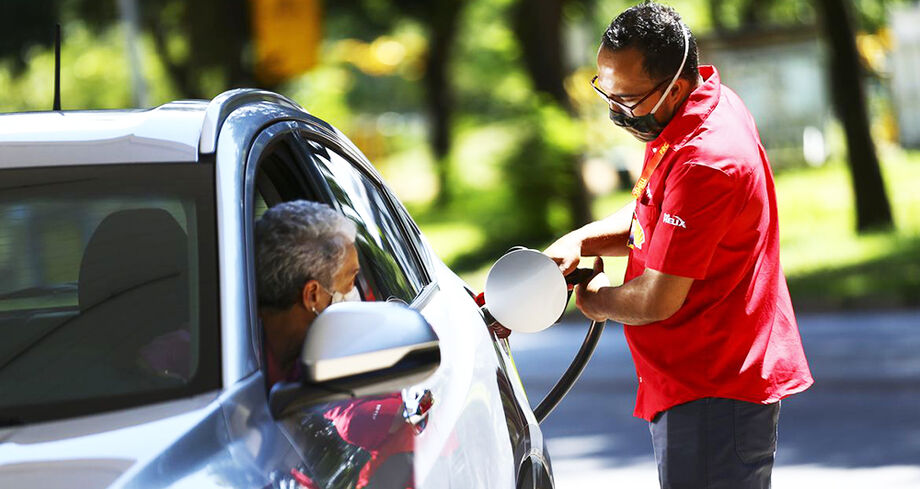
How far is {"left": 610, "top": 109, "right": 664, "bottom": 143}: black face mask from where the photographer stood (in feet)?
11.0

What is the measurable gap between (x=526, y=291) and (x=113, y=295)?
0.94m

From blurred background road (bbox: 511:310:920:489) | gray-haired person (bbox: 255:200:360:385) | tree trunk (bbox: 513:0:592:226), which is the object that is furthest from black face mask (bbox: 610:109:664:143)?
tree trunk (bbox: 513:0:592:226)

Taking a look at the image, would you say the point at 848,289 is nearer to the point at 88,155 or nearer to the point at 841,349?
the point at 841,349

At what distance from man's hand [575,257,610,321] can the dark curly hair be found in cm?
50

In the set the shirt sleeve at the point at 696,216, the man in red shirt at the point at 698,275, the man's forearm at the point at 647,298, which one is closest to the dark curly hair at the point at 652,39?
the man in red shirt at the point at 698,275

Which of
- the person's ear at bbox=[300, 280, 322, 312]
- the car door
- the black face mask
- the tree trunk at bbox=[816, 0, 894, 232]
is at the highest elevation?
the black face mask

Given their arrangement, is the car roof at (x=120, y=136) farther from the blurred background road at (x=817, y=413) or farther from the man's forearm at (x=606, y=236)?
the blurred background road at (x=817, y=413)

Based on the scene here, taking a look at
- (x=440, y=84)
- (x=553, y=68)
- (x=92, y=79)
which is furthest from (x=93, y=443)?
(x=92, y=79)

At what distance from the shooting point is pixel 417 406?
9.50 ft

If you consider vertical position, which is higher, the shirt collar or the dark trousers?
the shirt collar

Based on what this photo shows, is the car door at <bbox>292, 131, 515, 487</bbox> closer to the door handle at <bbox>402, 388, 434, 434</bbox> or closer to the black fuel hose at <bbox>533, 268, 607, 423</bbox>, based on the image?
the door handle at <bbox>402, 388, 434, 434</bbox>

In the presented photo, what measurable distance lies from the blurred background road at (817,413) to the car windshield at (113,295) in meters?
5.06

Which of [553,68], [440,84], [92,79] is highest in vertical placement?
[553,68]

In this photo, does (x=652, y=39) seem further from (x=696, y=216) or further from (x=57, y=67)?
(x=57, y=67)
